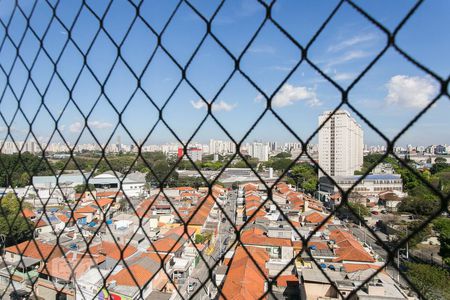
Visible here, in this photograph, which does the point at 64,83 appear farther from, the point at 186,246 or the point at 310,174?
the point at 310,174

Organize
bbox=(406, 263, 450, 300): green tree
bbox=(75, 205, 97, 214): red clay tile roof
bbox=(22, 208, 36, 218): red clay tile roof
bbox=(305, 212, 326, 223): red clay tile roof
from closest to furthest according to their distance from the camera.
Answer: bbox=(406, 263, 450, 300): green tree
bbox=(22, 208, 36, 218): red clay tile roof
bbox=(305, 212, 326, 223): red clay tile roof
bbox=(75, 205, 97, 214): red clay tile roof

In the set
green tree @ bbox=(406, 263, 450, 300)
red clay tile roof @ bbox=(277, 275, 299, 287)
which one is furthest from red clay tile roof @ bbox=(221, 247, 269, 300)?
green tree @ bbox=(406, 263, 450, 300)

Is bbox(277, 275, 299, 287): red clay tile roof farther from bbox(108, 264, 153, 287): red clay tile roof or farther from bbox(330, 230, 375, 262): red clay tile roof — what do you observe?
bbox(108, 264, 153, 287): red clay tile roof

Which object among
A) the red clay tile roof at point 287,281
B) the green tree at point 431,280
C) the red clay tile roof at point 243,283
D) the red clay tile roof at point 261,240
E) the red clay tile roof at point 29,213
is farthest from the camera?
the red clay tile roof at point 29,213

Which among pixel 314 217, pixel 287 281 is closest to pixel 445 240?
pixel 287 281

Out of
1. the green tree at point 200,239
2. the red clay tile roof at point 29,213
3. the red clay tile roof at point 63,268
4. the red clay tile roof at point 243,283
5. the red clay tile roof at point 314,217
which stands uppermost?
the red clay tile roof at point 63,268

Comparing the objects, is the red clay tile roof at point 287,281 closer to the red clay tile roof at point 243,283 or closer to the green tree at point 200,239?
the red clay tile roof at point 243,283

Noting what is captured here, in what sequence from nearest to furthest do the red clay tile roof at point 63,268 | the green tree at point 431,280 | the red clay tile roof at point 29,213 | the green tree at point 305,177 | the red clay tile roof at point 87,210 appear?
the red clay tile roof at point 63,268 → the green tree at point 431,280 → the red clay tile roof at point 29,213 → the red clay tile roof at point 87,210 → the green tree at point 305,177

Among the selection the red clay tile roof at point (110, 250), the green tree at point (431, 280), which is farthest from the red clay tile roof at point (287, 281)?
the red clay tile roof at point (110, 250)
